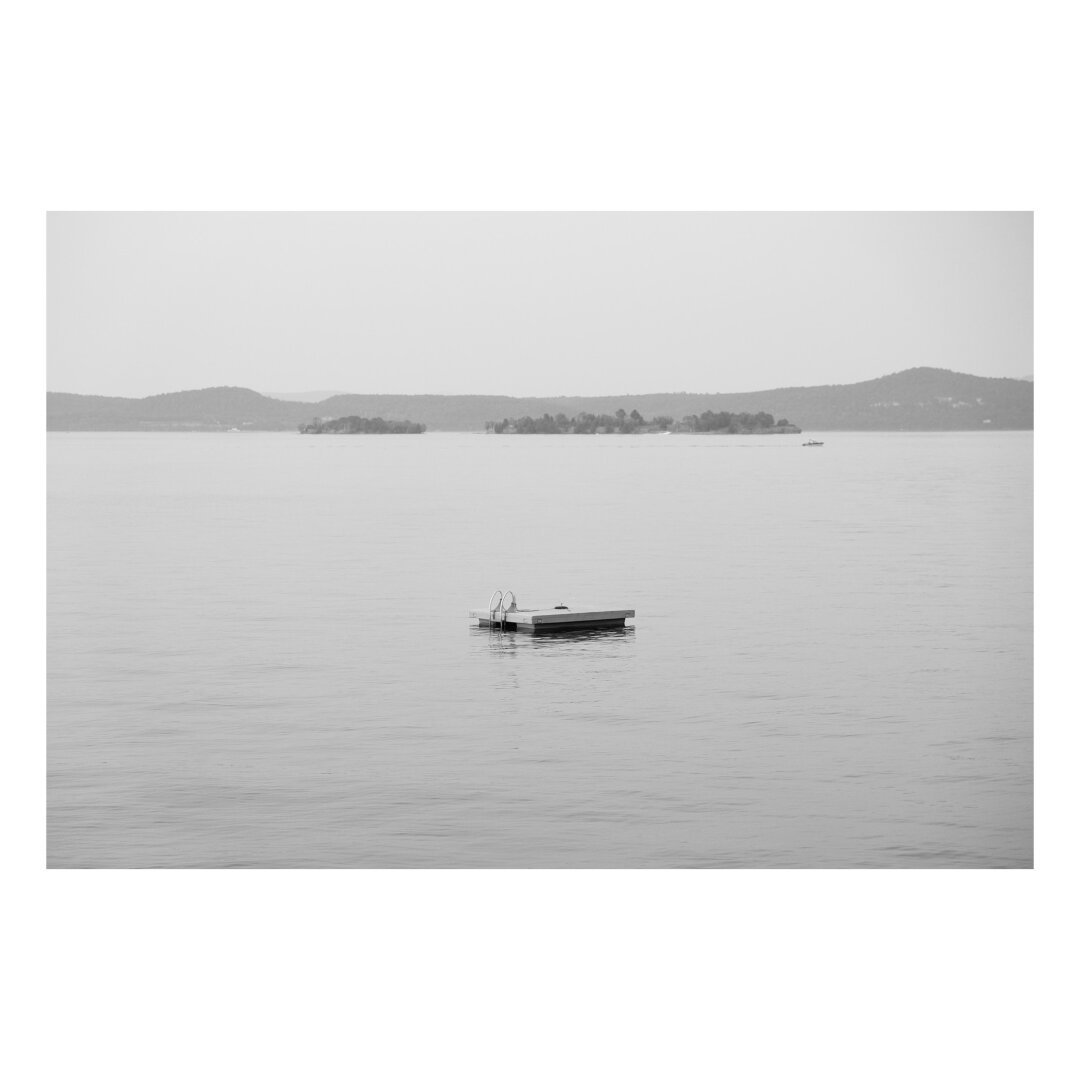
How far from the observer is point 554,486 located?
45.3 m

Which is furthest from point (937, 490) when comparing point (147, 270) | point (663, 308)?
point (147, 270)

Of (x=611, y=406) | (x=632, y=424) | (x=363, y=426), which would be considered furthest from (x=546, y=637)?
(x=632, y=424)

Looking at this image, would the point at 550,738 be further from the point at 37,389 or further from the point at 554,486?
the point at 554,486

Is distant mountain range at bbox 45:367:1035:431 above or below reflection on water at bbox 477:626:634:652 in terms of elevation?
above

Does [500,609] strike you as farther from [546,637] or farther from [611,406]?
[611,406]

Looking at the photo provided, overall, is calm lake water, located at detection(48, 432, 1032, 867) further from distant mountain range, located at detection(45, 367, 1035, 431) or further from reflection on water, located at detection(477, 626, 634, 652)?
distant mountain range, located at detection(45, 367, 1035, 431)

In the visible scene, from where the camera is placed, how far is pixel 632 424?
26.2 m

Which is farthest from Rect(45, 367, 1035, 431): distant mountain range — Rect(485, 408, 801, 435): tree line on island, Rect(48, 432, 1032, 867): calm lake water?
Rect(48, 432, 1032, 867): calm lake water

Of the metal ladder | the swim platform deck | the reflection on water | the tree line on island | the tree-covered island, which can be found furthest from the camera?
the tree-covered island

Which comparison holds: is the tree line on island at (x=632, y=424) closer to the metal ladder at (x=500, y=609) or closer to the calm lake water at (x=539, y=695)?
the calm lake water at (x=539, y=695)

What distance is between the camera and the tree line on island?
75.2 feet

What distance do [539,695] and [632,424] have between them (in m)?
12.6

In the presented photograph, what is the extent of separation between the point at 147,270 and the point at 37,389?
186 inches

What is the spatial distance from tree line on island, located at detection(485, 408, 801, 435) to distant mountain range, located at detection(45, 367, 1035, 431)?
323mm
